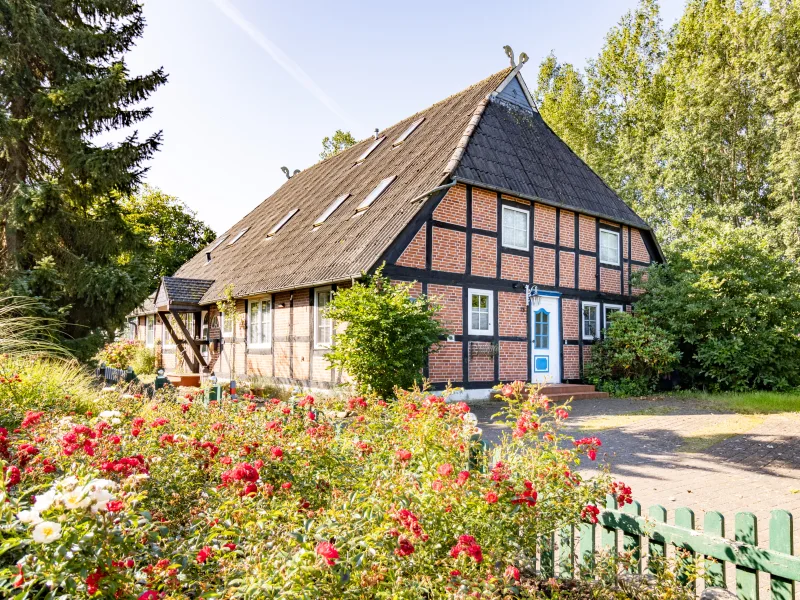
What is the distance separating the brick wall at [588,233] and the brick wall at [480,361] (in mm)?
4293

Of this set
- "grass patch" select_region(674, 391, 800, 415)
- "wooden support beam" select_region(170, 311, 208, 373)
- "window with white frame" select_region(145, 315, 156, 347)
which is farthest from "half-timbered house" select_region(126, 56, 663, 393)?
"window with white frame" select_region(145, 315, 156, 347)

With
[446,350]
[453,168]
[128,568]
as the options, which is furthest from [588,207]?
[128,568]

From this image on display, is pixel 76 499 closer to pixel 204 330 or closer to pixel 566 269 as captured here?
pixel 566 269

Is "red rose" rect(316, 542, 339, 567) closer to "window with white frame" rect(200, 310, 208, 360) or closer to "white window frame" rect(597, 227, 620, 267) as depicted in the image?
"white window frame" rect(597, 227, 620, 267)

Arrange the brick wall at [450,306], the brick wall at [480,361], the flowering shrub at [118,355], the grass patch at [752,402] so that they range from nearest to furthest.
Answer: the grass patch at [752,402] → the brick wall at [450,306] → the brick wall at [480,361] → the flowering shrub at [118,355]

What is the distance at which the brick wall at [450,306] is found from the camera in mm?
11224

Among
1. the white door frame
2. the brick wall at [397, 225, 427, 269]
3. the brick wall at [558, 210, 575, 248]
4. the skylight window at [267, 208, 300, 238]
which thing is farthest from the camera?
the skylight window at [267, 208, 300, 238]

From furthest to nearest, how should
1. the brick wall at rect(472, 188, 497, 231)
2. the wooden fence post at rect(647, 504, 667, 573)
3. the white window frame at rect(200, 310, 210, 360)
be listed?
the white window frame at rect(200, 310, 210, 360), the brick wall at rect(472, 188, 497, 231), the wooden fence post at rect(647, 504, 667, 573)

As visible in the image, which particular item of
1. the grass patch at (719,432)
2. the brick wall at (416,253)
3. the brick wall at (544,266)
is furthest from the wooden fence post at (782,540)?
the brick wall at (544,266)

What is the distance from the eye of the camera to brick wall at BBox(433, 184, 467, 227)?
446 inches

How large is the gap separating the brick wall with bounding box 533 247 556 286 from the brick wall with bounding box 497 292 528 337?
2.49 ft

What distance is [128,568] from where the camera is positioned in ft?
6.10

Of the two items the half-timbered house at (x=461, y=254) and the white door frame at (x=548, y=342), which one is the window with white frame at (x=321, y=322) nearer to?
the half-timbered house at (x=461, y=254)

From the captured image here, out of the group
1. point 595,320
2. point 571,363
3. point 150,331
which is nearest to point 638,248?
point 595,320
